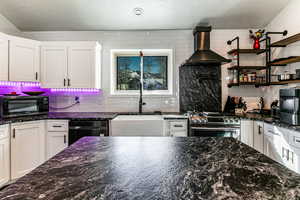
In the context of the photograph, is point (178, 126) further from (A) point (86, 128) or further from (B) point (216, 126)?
(A) point (86, 128)

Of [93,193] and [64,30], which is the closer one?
[93,193]

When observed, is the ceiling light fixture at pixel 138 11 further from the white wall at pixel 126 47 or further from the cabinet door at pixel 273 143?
the cabinet door at pixel 273 143

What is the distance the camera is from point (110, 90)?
3.45 m

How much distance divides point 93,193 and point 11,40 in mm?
3039

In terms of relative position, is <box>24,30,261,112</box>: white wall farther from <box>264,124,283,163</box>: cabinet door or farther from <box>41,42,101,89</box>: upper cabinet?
<box>264,124,283,163</box>: cabinet door

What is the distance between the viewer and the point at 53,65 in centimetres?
303

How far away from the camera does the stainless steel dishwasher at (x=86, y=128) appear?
106 inches

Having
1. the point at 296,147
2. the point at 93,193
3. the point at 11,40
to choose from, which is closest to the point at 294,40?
the point at 296,147

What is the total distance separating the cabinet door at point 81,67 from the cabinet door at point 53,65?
0.32ft

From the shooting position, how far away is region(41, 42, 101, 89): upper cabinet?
3027 millimetres

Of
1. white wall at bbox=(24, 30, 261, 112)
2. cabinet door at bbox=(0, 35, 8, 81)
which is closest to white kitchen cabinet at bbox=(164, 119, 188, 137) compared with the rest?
white wall at bbox=(24, 30, 261, 112)

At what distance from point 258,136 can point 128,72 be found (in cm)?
246

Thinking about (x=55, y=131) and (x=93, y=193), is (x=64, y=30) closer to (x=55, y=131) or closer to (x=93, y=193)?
(x=55, y=131)

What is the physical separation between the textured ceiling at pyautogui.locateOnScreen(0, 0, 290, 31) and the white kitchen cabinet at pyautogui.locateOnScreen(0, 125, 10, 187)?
6.12 ft
